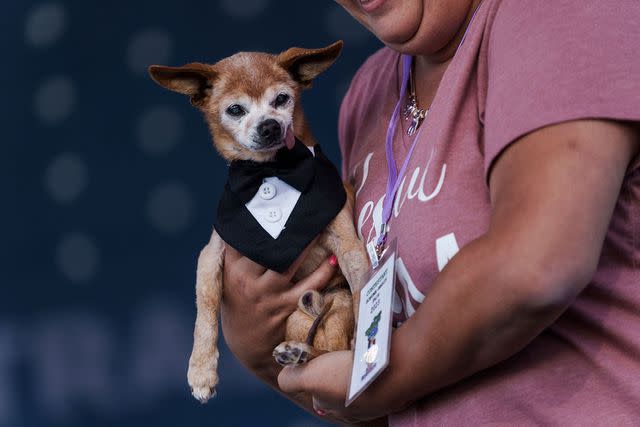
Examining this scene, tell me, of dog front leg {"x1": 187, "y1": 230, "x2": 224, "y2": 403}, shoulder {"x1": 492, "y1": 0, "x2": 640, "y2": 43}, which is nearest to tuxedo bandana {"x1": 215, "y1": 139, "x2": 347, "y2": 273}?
dog front leg {"x1": 187, "y1": 230, "x2": 224, "y2": 403}

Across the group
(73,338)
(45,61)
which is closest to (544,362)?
(73,338)

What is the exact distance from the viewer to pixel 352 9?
1413mm

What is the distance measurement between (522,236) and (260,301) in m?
0.70

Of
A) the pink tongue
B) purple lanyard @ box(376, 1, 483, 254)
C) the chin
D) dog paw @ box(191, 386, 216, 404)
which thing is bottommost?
dog paw @ box(191, 386, 216, 404)

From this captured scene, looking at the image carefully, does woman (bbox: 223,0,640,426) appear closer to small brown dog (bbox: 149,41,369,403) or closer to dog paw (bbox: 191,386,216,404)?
small brown dog (bbox: 149,41,369,403)

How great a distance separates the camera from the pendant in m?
1.30

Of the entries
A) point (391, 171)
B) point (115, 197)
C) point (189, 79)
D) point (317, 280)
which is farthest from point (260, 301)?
point (115, 197)

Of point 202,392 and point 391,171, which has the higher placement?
point 391,171

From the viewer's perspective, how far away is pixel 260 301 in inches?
56.2

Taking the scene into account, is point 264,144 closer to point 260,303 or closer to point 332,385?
point 260,303

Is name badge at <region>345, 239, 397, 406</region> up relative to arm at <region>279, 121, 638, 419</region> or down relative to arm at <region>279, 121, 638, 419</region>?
down

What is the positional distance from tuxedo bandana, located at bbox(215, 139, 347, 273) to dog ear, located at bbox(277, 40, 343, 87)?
217 mm

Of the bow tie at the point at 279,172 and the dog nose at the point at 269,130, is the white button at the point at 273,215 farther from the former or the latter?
the dog nose at the point at 269,130

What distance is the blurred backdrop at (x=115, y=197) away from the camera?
2.64m
